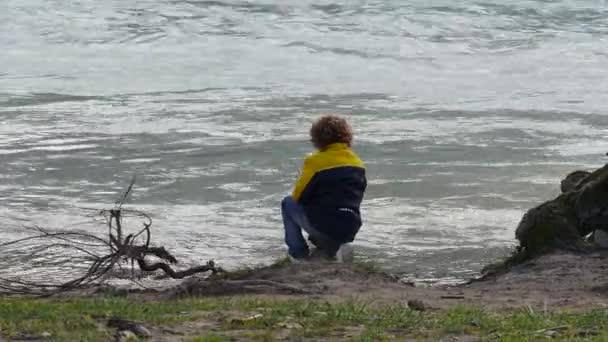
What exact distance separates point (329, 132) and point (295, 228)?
75 cm

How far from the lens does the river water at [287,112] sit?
1180 cm

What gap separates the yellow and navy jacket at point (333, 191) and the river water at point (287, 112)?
1.11 meters

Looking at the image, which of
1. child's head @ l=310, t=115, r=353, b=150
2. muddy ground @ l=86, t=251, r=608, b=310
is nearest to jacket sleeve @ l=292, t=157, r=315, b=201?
child's head @ l=310, t=115, r=353, b=150

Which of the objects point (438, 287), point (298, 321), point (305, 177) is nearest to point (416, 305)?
point (298, 321)

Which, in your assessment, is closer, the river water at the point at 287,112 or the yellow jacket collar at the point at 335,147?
the yellow jacket collar at the point at 335,147

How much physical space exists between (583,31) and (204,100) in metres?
13.2

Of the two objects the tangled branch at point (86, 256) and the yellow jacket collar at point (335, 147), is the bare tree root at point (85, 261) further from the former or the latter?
the yellow jacket collar at point (335, 147)

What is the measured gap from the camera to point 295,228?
937cm

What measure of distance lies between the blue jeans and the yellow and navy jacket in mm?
48

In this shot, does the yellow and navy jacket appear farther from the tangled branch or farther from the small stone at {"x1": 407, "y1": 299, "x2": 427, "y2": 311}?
the small stone at {"x1": 407, "y1": 299, "x2": 427, "y2": 311}

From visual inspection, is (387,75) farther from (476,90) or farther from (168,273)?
(168,273)

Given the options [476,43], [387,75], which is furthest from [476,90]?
[476,43]

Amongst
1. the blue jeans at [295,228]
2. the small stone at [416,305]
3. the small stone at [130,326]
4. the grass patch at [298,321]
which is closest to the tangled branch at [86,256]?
the blue jeans at [295,228]

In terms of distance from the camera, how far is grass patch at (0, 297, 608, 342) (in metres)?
5.82
